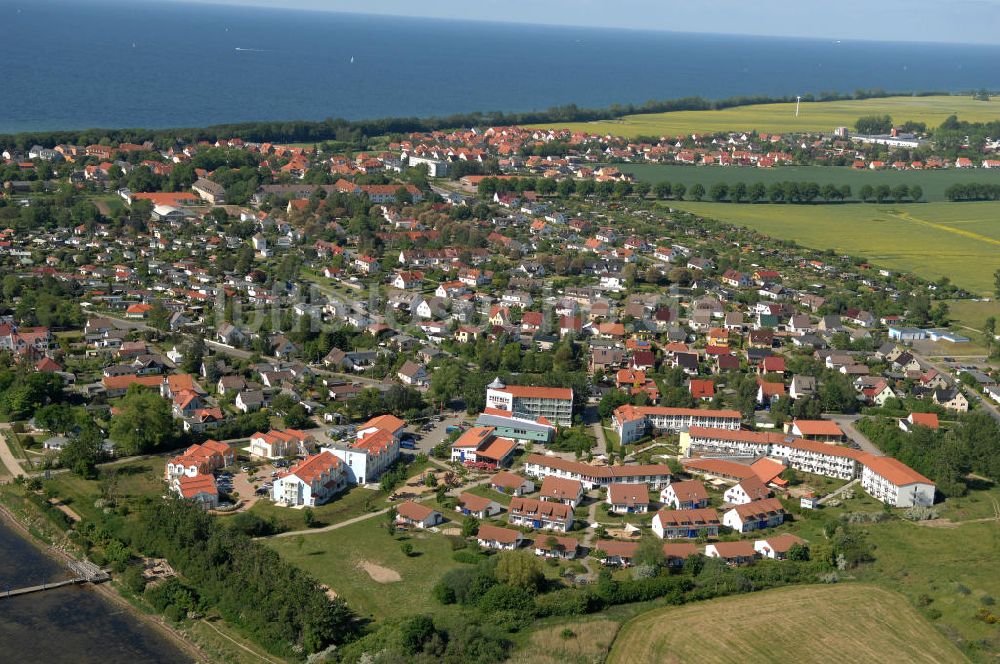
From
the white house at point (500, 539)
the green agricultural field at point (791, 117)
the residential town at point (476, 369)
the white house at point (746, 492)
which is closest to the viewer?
the white house at point (500, 539)

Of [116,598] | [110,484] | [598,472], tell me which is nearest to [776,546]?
[598,472]

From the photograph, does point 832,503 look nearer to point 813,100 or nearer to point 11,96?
point 11,96

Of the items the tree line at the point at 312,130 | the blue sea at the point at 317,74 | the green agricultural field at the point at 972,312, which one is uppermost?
the blue sea at the point at 317,74

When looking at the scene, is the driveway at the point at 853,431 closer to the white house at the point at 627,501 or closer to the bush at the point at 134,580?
the white house at the point at 627,501

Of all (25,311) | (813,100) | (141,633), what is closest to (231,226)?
(25,311)

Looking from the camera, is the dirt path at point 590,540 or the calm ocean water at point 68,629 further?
the dirt path at point 590,540

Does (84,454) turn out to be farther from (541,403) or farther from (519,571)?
(541,403)

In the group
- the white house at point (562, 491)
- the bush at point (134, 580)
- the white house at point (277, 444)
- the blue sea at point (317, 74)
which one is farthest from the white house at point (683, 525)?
the blue sea at point (317, 74)

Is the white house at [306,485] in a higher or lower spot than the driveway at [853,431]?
higher
